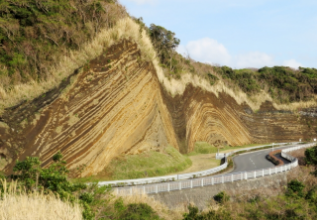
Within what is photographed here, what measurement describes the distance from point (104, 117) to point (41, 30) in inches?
322

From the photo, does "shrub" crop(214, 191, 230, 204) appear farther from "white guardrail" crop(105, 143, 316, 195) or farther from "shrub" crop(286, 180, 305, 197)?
"shrub" crop(286, 180, 305, 197)

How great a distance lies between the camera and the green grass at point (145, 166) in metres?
24.1

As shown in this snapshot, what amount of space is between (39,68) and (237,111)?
118 ft

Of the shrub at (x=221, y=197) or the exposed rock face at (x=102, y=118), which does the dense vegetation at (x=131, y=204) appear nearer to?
the shrub at (x=221, y=197)

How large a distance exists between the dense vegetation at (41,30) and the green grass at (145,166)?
25.7 ft

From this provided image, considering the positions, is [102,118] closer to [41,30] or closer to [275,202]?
[41,30]

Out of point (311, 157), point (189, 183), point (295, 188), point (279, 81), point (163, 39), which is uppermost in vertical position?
point (163, 39)

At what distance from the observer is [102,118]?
24.6m

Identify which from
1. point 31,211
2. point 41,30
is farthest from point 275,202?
point 41,30

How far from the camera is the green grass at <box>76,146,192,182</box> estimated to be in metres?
24.1

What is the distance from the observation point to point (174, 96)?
39812 mm

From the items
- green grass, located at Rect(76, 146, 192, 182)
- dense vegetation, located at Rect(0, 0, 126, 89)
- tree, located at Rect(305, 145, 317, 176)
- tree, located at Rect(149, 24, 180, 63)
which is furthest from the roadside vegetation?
tree, located at Rect(149, 24, 180, 63)

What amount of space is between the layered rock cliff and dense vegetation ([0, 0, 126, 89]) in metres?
2.19

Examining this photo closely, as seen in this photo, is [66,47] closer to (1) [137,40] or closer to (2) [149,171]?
(1) [137,40]
